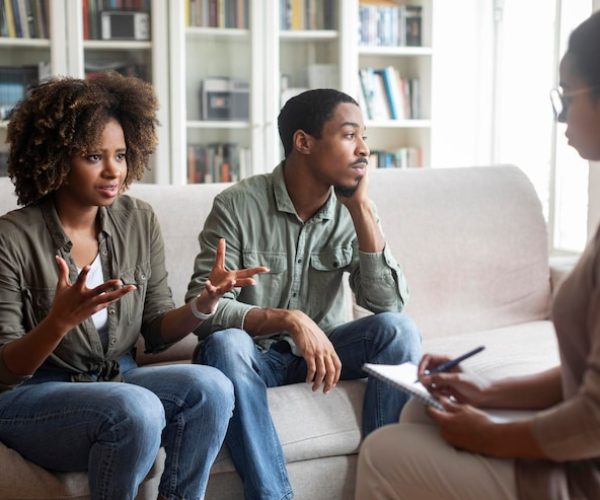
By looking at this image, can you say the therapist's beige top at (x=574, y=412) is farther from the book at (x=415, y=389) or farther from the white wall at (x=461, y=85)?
the white wall at (x=461, y=85)

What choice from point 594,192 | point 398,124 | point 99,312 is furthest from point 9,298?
point 398,124

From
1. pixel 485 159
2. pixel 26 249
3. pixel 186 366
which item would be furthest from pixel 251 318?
pixel 485 159

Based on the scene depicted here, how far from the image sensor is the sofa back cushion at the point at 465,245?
2.62 m

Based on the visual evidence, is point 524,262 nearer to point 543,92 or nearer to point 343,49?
point 543,92

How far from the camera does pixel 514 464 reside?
1.20 m

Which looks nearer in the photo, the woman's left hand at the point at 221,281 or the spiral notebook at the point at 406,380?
the spiral notebook at the point at 406,380

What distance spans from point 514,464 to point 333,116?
123 centimetres

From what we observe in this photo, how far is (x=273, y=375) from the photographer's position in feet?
6.82

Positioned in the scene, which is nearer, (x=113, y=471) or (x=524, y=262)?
(x=113, y=471)

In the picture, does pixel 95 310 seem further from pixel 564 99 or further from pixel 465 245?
pixel 465 245

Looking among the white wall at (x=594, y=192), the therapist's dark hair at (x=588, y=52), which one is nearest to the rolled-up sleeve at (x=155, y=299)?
the therapist's dark hair at (x=588, y=52)

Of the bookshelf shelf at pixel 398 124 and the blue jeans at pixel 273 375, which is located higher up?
the bookshelf shelf at pixel 398 124

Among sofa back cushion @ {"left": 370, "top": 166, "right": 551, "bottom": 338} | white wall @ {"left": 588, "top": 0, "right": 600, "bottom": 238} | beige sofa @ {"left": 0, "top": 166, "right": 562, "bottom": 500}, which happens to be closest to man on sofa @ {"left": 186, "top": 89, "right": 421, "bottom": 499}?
beige sofa @ {"left": 0, "top": 166, "right": 562, "bottom": 500}

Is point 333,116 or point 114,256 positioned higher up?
point 333,116
